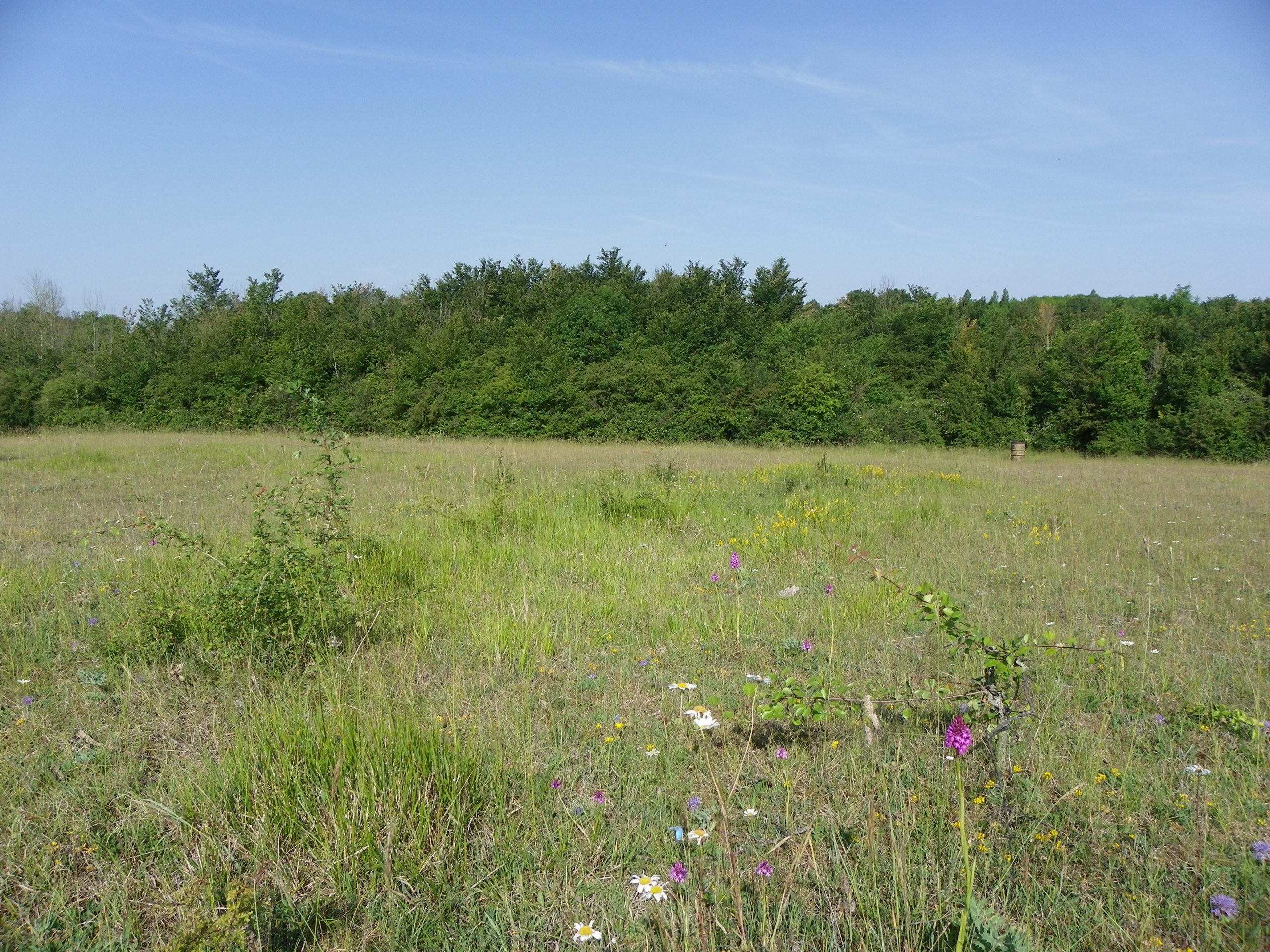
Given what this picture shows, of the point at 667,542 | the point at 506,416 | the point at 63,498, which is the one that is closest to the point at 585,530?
the point at 667,542

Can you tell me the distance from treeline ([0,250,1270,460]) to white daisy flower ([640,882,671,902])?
82.7 ft

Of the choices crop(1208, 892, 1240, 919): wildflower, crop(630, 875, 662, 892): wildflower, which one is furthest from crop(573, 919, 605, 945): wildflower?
crop(1208, 892, 1240, 919): wildflower

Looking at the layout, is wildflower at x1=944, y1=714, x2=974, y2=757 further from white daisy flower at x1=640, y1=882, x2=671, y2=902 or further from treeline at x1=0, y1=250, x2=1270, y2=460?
treeline at x1=0, y1=250, x2=1270, y2=460

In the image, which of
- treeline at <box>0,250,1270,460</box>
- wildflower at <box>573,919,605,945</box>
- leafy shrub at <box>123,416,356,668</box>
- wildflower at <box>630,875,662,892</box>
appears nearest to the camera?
wildflower at <box>573,919,605,945</box>

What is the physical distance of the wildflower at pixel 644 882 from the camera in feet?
6.48

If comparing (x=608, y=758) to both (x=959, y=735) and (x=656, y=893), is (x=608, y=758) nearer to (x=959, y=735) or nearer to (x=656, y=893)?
(x=656, y=893)

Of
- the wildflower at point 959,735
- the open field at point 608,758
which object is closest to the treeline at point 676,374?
the open field at point 608,758

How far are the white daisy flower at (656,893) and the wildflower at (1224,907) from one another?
4.60ft

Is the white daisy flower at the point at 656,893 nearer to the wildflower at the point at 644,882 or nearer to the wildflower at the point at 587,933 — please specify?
the wildflower at the point at 644,882

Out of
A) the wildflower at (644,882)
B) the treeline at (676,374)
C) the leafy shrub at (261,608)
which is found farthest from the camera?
the treeline at (676,374)

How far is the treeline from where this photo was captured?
85.8 feet

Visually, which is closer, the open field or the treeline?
the open field

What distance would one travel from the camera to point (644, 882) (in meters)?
2.07

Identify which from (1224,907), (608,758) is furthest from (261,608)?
(1224,907)
